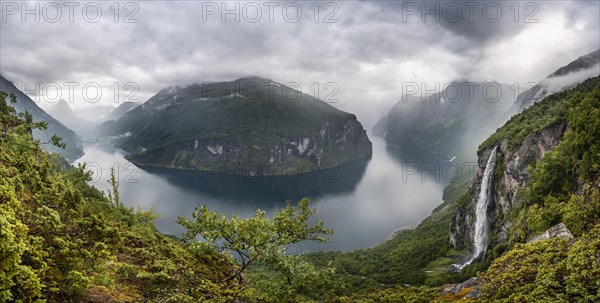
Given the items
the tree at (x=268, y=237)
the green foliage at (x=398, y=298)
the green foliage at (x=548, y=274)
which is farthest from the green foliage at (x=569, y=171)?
the tree at (x=268, y=237)

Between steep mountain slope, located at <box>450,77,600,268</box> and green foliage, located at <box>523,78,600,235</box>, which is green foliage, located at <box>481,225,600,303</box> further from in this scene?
green foliage, located at <box>523,78,600,235</box>

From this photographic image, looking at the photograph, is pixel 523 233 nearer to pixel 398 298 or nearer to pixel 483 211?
pixel 398 298

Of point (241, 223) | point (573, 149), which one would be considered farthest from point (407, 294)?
point (573, 149)

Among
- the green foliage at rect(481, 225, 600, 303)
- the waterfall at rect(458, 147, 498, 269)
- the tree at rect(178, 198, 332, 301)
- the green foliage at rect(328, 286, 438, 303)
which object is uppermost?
the tree at rect(178, 198, 332, 301)

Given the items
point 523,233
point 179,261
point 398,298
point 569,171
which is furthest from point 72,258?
point 569,171

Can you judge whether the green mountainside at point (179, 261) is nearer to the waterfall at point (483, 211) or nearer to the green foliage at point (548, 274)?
the green foliage at point (548, 274)

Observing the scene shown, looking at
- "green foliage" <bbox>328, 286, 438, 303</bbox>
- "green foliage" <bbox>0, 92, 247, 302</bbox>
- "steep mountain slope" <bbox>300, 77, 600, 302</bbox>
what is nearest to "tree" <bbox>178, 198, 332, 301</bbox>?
"green foliage" <bbox>0, 92, 247, 302</bbox>
